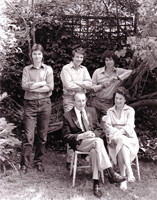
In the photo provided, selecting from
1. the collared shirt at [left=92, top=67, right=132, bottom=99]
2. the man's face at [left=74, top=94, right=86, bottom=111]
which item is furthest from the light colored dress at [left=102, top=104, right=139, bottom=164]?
the collared shirt at [left=92, top=67, right=132, bottom=99]

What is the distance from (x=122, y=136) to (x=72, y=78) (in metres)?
1.32

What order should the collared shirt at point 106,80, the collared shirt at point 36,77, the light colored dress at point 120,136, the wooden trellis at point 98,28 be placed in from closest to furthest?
the light colored dress at point 120,136
the collared shirt at point 36,77
the collared shirt at point 106,80
the wooden trellis at point 98,28

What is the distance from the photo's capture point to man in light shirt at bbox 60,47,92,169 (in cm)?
504

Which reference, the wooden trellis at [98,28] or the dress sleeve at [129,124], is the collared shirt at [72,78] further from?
the wooden trellis at [98,28]

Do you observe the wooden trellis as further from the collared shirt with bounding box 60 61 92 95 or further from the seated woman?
the seated woman

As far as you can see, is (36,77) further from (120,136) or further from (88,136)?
(120,136)

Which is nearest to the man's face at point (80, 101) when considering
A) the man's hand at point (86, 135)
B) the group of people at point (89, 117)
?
the group of people at point (89, 117)

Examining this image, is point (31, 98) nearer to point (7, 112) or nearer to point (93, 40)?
point (7, 112)

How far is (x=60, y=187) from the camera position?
14.4ft

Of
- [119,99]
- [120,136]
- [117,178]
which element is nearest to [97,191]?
[117,178]

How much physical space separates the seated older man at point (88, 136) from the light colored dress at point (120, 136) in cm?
17

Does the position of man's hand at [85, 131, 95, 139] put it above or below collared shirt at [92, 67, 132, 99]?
below

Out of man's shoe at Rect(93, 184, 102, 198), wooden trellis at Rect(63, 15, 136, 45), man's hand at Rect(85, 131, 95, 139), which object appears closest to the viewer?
man's shoe at Rect(93, 184, 102, 198)

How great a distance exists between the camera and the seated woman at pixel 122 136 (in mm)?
4371
